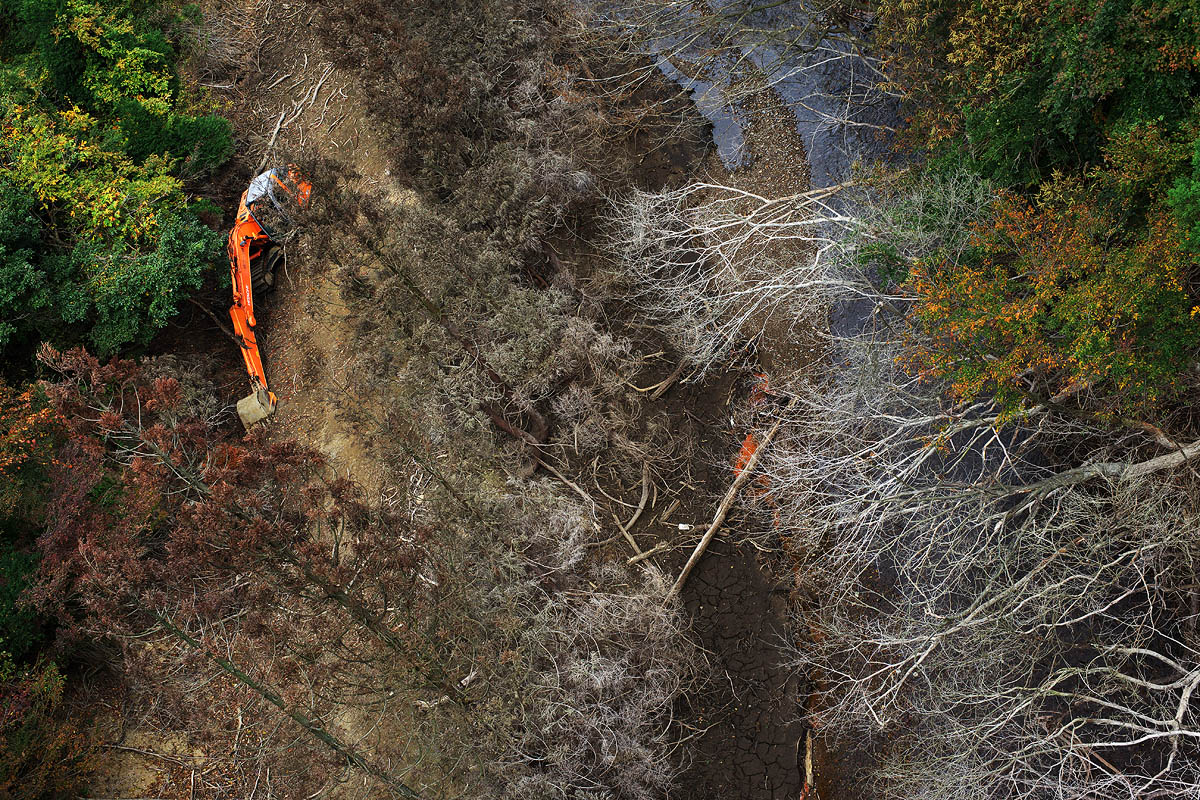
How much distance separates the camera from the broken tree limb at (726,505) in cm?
1217

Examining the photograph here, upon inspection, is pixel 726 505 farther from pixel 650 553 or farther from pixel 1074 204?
pixel 1074 204

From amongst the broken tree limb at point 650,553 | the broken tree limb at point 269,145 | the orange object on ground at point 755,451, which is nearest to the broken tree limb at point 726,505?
the orange object on ground at point 755,451

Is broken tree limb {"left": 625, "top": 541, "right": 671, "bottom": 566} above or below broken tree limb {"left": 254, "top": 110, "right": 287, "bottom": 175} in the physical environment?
below

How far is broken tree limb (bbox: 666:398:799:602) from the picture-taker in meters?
12.2

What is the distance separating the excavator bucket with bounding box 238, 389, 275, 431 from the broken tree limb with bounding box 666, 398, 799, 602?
715cm

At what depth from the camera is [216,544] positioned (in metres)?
8.40

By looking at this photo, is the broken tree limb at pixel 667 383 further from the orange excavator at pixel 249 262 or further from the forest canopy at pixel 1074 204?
the orange excavator at pixel 249 262

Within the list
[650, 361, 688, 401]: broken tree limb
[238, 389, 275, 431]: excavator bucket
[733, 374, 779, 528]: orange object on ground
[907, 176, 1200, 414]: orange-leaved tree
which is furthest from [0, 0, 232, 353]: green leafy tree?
[907, 176, 1200, 414]: orange-leaved tree

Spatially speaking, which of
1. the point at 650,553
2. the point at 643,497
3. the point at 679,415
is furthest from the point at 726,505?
the point at 679,415

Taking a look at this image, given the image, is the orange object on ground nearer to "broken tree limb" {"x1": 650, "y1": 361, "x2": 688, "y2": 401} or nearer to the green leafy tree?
"broken tree limb" {"x1": 650, "y1": 361, "x2": 688, "y2": 401}

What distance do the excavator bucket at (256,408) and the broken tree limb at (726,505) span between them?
7150mm

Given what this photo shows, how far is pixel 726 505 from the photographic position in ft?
41.0

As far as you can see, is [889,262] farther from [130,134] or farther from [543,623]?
[130,134]

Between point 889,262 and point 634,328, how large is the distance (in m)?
4.24
